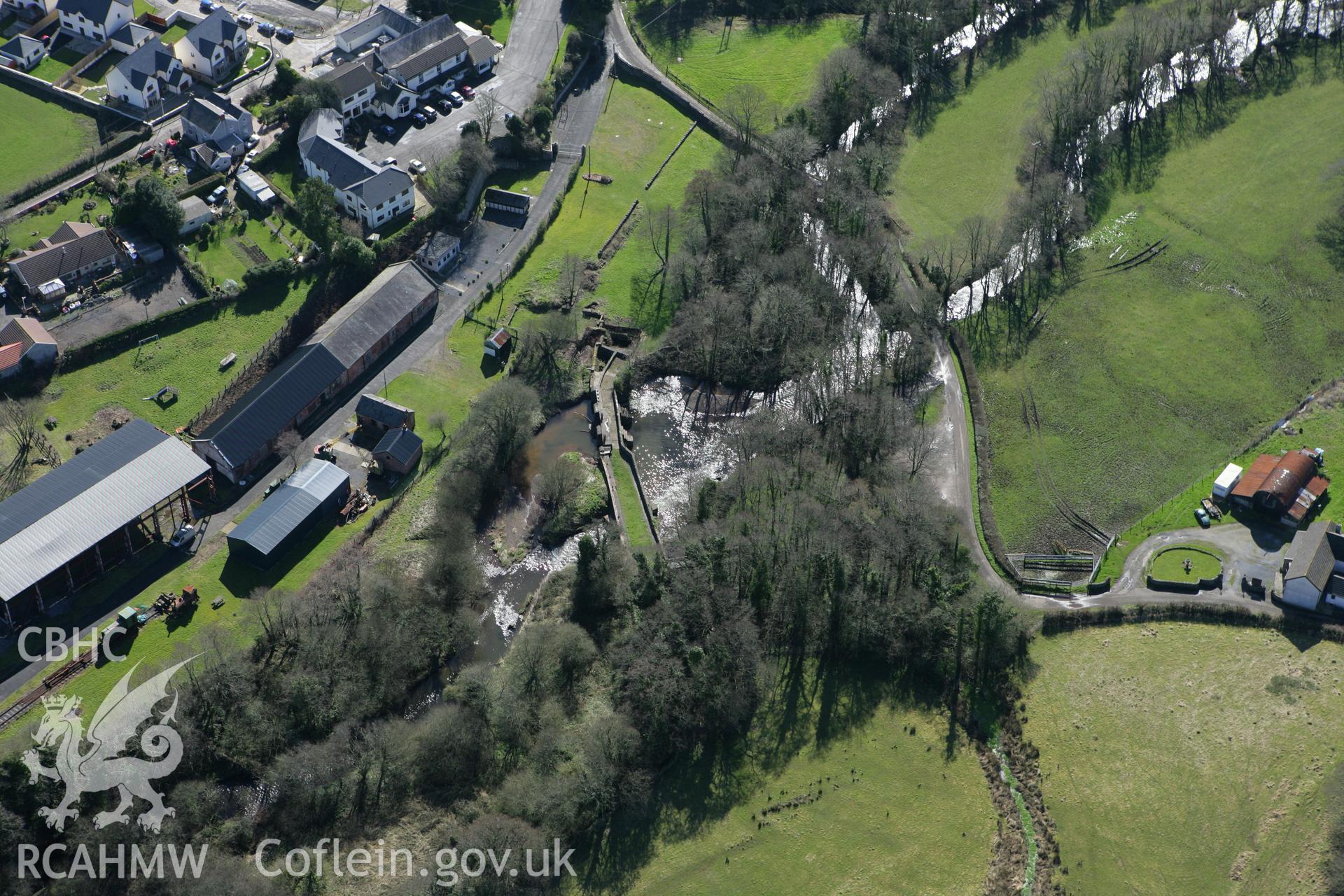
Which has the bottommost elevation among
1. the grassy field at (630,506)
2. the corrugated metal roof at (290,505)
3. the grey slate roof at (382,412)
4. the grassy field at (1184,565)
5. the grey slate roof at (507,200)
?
the grassy field at (1184,565)

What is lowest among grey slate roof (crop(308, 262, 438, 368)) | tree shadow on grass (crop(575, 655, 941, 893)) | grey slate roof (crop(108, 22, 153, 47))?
tree shadow on grass (crop(575, 655, 941, 893))

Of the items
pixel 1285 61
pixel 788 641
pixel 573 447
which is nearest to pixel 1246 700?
pixel 788 641

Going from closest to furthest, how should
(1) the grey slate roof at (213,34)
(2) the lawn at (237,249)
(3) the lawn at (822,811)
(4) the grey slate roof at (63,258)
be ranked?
(3) the lawn at (822,811) < (4) the grey slate roof at (63,258) < (2) the lawn at (237,249) < (1) the grey slate roof at (213,34)

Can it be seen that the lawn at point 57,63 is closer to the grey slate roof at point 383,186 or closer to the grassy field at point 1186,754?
the grey slate roof at point 383,186

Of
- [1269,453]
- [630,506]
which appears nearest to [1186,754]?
[1269,453]

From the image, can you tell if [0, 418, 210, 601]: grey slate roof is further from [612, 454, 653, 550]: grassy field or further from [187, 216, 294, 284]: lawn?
[612, 454, 653, 550]: grassy field

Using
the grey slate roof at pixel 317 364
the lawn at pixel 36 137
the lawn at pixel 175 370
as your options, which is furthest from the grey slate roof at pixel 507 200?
Answer: the lawn at pixel 36 137

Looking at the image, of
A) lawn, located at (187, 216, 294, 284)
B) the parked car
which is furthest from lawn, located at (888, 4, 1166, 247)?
the parked car
